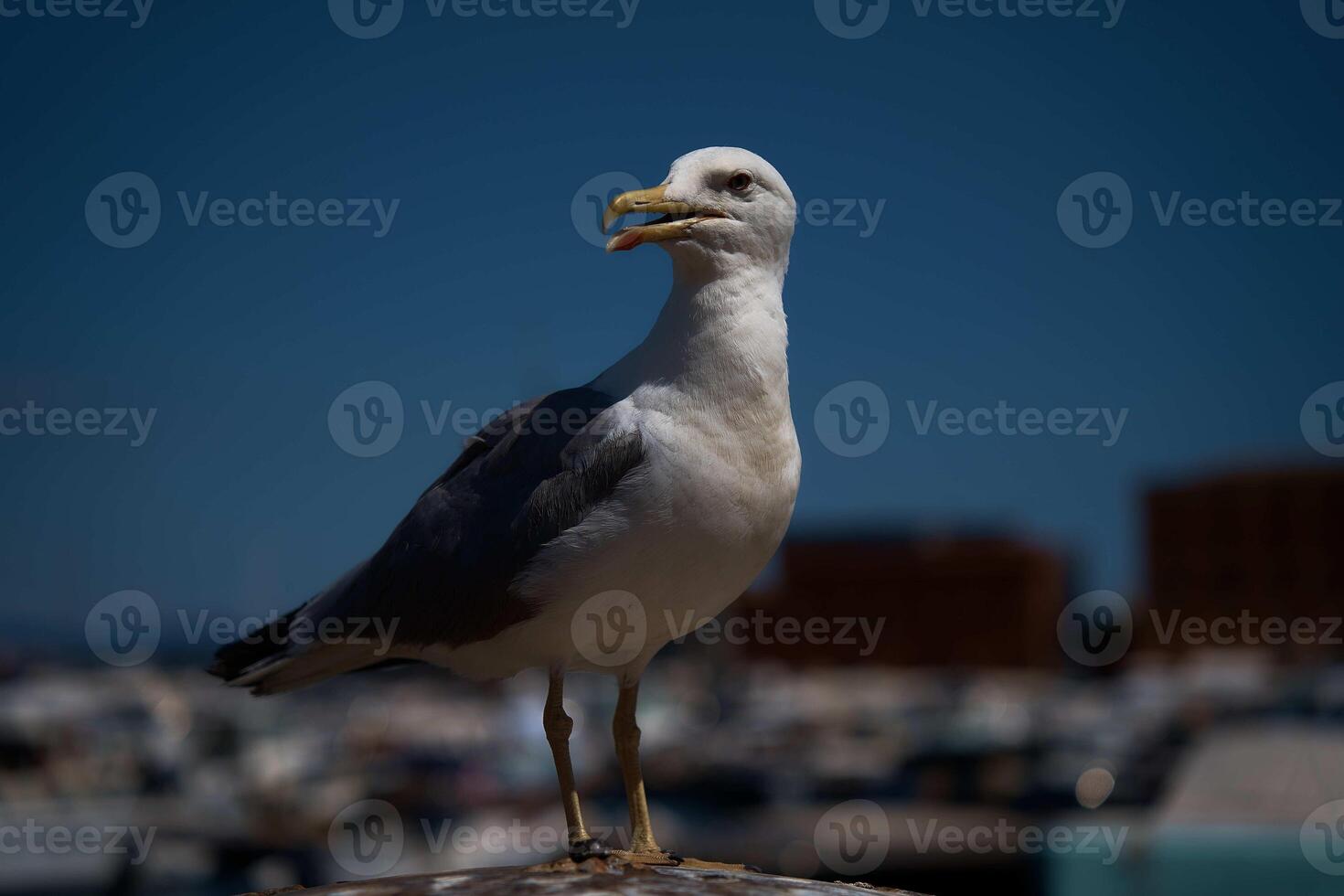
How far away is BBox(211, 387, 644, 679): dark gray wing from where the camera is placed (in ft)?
16.8

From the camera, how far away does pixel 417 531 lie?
5.56 meters

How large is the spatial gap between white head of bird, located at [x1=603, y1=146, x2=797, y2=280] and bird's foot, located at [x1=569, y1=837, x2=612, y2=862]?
2.24 meters

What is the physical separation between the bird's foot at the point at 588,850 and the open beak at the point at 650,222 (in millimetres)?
2244

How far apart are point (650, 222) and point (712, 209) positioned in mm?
265

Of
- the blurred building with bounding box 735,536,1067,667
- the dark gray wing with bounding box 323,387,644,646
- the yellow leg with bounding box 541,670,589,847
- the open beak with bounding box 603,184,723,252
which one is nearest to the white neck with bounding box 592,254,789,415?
the open beak with bounding box 603,184,723,252

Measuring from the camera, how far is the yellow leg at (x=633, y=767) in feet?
16.9

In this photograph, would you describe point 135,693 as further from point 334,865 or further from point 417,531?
point 417,531

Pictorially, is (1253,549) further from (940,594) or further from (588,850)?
(588,850)

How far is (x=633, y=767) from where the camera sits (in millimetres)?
5387

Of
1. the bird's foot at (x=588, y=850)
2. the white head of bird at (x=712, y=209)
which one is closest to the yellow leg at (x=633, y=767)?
the bird's foot at (x=588, y=850)

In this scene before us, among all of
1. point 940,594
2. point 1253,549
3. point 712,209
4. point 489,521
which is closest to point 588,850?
point 489,521

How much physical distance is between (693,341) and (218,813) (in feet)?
90.7

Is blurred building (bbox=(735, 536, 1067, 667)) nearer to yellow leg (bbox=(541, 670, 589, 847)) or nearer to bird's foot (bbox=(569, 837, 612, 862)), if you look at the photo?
yellow leg (bbox=(541, 670, 589, 847))

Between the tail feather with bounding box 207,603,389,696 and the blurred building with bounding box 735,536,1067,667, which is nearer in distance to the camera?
the tail feather with bounding box 207,603,389,696
